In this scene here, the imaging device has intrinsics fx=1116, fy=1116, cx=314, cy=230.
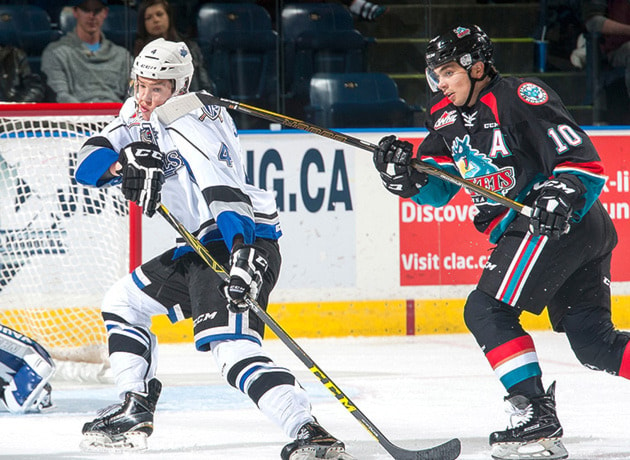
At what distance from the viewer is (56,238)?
4.09 meters

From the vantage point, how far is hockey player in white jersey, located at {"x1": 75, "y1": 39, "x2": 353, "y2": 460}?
8.29ft

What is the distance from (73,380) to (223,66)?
1.71 meters

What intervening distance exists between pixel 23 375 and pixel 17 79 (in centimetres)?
181

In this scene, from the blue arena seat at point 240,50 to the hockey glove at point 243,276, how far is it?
2.49 metres

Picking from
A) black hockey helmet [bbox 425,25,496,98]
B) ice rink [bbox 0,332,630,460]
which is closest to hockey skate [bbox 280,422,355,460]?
ice rink [bbox 0,332,630,460]

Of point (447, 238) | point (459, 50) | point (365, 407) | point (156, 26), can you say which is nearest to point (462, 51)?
point (459, 50)

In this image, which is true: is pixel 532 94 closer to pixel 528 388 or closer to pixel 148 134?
pixel 528 388

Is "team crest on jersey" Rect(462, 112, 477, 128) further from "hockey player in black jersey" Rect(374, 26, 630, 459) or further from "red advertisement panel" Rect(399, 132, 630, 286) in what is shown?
"red advertisement panel" Rect(399, 132, 630, 286)

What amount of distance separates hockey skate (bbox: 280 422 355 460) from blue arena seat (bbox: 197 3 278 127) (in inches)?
104

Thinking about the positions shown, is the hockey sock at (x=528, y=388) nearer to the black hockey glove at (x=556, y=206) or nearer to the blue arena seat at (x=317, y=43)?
the black hockey glove at (x=556, y=206)

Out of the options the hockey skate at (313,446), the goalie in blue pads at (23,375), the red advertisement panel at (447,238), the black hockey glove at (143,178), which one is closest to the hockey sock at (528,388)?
the hockey skate at (313,446)

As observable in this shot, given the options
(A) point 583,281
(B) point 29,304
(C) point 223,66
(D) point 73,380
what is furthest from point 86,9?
(A) point 583,281

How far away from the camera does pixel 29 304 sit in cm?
413

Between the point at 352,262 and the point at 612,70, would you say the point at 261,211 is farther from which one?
the point at 612,70
